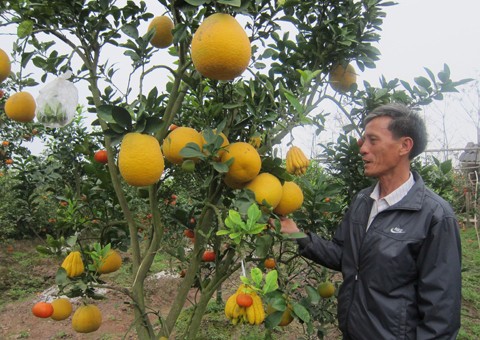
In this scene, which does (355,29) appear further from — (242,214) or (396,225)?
(242,214)

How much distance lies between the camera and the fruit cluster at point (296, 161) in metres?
1.35

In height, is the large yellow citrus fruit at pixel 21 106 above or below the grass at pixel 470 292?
above

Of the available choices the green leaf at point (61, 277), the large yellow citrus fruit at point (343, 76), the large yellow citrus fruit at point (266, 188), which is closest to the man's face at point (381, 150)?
the large yellow citrus fruit at point (343, 76)

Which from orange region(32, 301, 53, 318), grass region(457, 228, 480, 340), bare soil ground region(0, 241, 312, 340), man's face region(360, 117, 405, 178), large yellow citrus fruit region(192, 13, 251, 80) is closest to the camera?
large yellow citrus fruit region(192, 13, 251, 80)

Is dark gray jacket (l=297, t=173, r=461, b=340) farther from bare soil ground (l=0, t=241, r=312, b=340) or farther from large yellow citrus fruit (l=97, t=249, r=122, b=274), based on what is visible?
bare soil ground (l=0, t=241, r=312, b=340)

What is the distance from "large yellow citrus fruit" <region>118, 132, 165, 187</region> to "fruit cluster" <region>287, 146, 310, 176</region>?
0.45m

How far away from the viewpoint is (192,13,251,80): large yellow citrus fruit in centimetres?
102

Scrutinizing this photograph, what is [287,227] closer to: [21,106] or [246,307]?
[246,307]

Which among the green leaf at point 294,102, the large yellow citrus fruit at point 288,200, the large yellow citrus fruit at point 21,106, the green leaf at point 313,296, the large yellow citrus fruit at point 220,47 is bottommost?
the green leaf at point 313,296

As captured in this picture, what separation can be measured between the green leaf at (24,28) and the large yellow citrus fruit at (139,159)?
21.4 inches

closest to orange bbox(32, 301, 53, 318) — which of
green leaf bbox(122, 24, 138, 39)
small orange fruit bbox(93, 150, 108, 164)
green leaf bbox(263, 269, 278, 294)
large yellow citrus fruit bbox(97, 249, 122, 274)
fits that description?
large yellow citrus fruit bbox(97, 249, 122, 274)

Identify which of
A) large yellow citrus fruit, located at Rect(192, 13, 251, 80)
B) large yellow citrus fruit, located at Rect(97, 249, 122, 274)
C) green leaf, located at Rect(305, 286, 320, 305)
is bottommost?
large yellow citrus fruit, located at Rect(97, 249, 122, 274)

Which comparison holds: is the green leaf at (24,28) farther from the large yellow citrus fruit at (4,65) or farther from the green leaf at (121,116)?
the green leaf at (121,116)

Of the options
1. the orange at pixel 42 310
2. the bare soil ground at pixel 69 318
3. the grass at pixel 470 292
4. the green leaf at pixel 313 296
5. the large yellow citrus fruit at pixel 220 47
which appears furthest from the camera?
the grass at pixel 470 292
